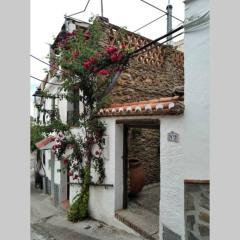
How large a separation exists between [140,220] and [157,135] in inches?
167

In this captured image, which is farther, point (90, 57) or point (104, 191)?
point (90, 57)

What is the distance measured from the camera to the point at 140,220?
22.5 ft

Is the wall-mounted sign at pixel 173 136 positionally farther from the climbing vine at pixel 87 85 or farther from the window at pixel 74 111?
the window at pixel 74 111

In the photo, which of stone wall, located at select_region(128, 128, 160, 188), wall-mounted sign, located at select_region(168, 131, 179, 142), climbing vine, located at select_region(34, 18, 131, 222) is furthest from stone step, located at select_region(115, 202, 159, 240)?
stone wall, located at select_region(128, 128, 160, 188)

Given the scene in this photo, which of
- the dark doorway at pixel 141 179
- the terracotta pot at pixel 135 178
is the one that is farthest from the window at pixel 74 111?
the terracotta pot at pixel 135 178

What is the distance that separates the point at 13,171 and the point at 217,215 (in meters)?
1.29

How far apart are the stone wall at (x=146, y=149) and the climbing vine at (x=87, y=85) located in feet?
5.42

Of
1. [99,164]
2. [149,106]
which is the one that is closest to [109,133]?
[99,164]

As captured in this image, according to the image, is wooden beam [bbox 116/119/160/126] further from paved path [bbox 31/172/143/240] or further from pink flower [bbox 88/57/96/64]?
paved path [bbox 31/172/143/240]

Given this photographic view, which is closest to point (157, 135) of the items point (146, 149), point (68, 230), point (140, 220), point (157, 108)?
point (146, 149)

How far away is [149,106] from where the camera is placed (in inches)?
230

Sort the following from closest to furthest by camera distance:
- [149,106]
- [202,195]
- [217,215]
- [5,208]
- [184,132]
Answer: [5,208], [217,215], [202,195], [184,132], [149,106]

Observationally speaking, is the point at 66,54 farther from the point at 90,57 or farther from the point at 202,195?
the point at 202,195

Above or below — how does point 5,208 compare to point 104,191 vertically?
above
